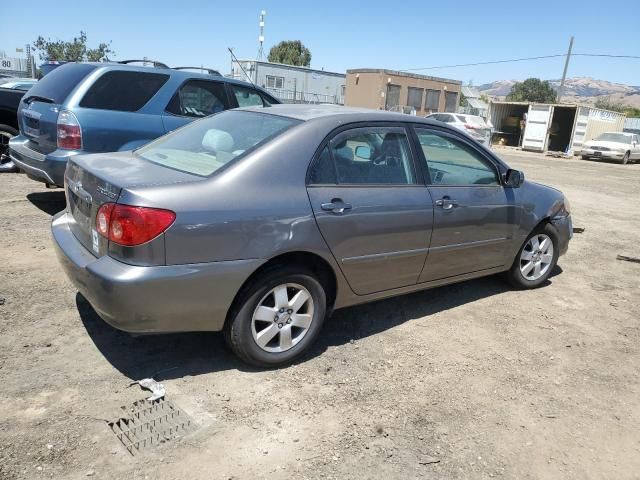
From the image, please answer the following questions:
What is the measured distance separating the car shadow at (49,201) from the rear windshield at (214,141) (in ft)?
10.4

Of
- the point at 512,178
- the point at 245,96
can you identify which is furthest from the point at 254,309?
the point at 245,96

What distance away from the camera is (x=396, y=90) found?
3722 centimetres

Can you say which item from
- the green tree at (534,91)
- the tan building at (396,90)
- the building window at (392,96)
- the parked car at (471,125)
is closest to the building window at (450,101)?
the tan building at (396,90)

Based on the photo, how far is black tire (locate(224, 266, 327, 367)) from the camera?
10.0 feet

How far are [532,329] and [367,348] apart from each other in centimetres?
149

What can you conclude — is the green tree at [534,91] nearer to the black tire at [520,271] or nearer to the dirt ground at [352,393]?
the black tire at [520,271]

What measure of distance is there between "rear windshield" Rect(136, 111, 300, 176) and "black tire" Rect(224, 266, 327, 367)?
2.37ft

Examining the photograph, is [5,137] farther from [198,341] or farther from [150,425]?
[150,425]

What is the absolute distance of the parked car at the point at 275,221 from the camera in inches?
109

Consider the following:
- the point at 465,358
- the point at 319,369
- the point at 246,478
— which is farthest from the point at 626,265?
the point at 246,478

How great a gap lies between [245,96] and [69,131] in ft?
7.89

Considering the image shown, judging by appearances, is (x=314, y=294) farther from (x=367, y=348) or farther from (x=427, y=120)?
(x=427, y=120)

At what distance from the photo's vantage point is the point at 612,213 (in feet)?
33.2

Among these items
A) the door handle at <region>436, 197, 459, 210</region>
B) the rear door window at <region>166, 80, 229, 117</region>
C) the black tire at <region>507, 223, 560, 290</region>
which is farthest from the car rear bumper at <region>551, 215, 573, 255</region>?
the rear door window at <region>166, 80, 229, 117</region>
